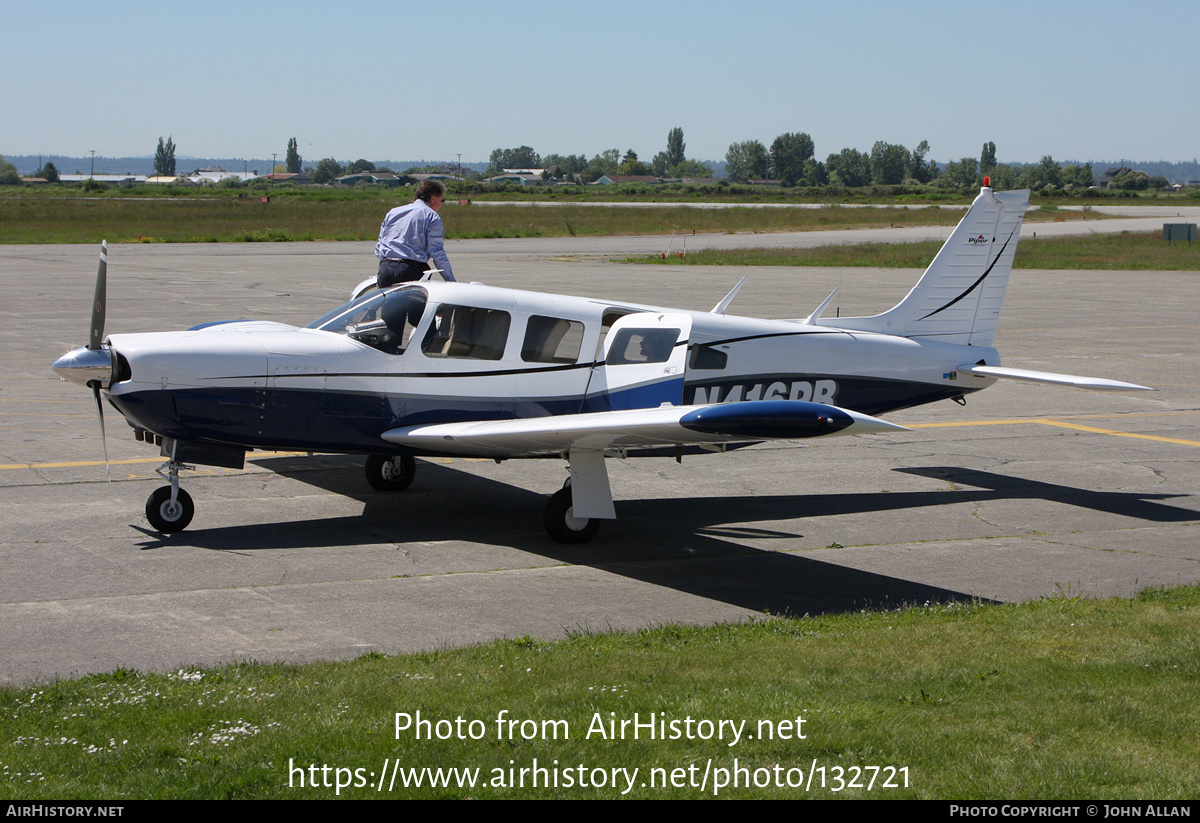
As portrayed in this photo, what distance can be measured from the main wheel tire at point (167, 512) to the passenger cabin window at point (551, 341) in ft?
10.0

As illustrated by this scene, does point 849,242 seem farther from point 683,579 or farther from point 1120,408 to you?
point 683,579

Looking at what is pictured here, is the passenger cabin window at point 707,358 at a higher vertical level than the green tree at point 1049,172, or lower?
lower

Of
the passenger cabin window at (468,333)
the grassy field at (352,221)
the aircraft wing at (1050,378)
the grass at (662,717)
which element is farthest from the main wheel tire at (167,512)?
the grassy field at (352,221)

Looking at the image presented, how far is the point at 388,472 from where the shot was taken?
11.1 m

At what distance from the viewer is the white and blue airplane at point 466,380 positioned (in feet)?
29.7

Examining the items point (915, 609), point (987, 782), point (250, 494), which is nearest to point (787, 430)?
point (915, 609)

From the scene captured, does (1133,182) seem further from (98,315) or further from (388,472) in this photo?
(98,315)

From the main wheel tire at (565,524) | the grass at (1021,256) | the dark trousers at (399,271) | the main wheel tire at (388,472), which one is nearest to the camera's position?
the main wheel tire at (565,524)

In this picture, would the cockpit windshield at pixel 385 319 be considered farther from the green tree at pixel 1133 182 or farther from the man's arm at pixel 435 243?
the green tree at pixel 1133 182

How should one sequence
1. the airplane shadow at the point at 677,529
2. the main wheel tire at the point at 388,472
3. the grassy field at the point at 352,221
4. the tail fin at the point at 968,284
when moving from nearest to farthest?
the airplane shadow at the point at 677,529
the main wheel tire at the point at 388,472
the tail fin at the point at 968,284
the grassy field at the point at 352,221

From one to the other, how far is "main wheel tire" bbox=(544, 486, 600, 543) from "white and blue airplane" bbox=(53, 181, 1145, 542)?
0.02 meters

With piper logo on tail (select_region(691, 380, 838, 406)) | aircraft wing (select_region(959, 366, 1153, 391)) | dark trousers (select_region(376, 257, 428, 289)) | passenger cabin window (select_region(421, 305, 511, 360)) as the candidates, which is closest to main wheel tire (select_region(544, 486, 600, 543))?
passenger cabin window (select_region(421, 305, 511, 360))

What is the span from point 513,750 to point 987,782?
2.05 m

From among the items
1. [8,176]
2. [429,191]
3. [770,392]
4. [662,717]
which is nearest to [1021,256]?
[770,392]
